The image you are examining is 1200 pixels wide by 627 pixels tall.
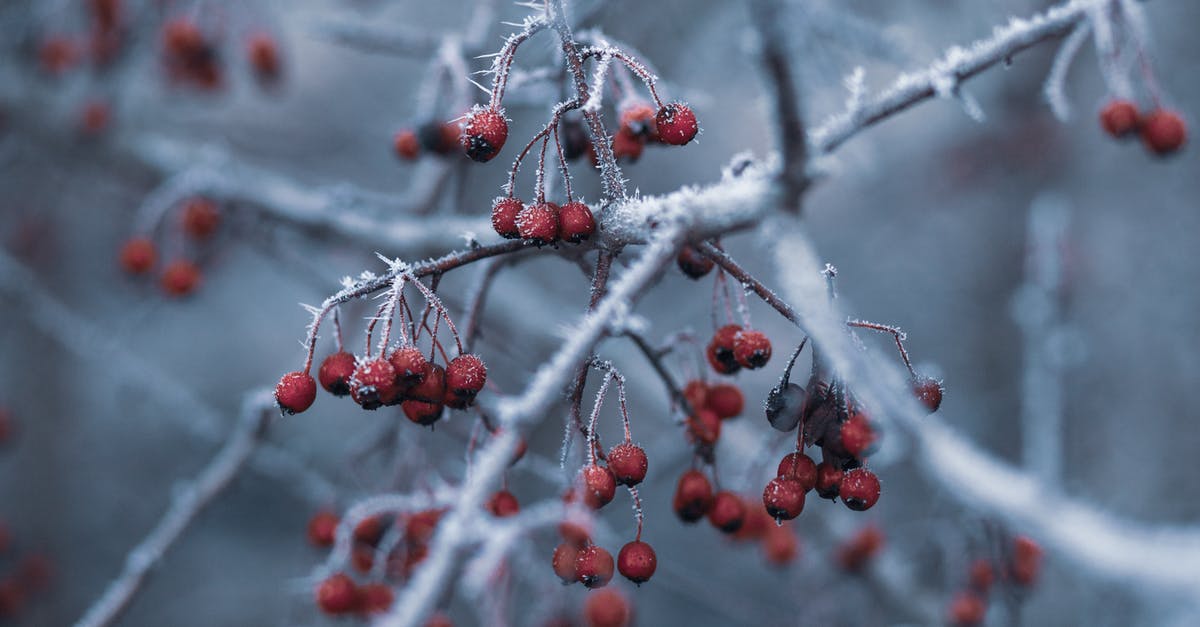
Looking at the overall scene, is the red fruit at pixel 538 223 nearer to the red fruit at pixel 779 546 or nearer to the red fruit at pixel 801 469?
the red fruit at pixel 801 469

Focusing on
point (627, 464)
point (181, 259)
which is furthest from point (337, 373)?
point (181, 259)

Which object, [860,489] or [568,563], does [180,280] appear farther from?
[860,489]

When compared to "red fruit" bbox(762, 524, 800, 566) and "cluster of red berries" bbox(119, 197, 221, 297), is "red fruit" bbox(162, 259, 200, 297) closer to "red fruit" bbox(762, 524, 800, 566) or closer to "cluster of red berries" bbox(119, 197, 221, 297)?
"cluster of red berries" bbox(119, 197, 221, 297)

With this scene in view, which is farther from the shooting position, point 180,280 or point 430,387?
point 180,280

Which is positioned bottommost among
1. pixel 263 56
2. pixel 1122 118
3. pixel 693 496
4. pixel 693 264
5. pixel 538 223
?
pixel 693 496

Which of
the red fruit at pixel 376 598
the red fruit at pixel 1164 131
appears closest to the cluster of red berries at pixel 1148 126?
the red fruit at pixel 1164 131

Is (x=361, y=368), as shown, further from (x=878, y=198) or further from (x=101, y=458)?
(x=101, y=458)
